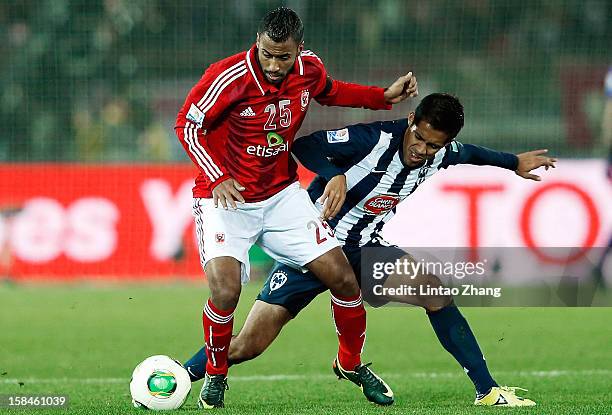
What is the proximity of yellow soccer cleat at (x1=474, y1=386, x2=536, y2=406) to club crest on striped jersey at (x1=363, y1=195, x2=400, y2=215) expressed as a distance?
3.65 ft

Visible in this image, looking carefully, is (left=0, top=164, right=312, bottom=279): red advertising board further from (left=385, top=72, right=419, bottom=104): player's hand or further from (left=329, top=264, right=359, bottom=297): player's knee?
(left=329, top=264, right=359, bottom=297): player's knee

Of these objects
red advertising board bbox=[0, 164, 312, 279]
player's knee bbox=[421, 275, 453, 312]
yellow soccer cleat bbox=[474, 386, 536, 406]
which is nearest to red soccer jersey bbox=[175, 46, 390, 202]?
player's knee bbox=[421, 275, 453, 312]

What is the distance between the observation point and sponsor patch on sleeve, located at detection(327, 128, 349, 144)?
19.5 ft

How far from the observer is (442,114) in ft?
18.4

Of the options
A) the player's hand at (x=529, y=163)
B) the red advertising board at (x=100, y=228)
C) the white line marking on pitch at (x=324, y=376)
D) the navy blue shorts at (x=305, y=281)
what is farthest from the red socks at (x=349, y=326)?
the red advertising board at (x=100, y=228)

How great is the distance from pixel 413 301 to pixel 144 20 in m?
9.90

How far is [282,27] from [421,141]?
3.00 feet

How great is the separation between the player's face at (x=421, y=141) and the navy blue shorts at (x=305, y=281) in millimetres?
525

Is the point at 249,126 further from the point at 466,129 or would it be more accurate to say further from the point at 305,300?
the point at 466,129

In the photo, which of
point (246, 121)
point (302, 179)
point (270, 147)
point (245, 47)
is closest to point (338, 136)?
point (270, 147)

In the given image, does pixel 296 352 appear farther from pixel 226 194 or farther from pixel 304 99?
pixel 226 194

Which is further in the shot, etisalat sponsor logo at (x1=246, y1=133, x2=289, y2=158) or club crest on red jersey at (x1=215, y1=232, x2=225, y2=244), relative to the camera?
etisalat sponsor logo at (x1=246, y1=133, x2=289, y2=158)

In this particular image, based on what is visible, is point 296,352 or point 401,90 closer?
point 401,90

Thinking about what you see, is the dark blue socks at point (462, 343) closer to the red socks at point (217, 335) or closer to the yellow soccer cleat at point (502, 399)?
the yellow soccer cleat at point (502, 399)
